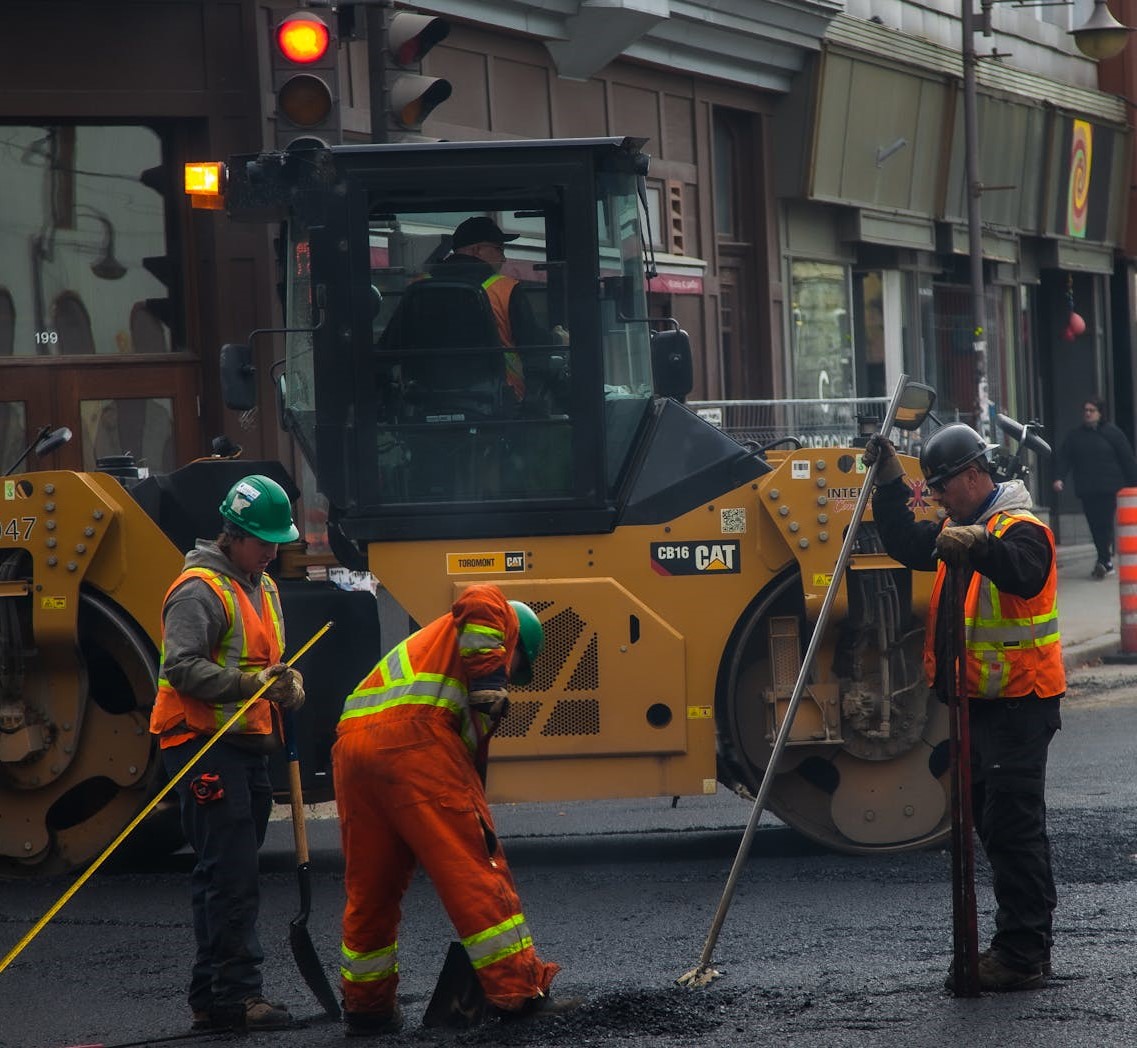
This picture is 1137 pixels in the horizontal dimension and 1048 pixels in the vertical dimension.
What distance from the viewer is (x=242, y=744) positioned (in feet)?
21.1

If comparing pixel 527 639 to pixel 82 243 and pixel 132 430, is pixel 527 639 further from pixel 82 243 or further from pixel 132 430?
pixel 82 243

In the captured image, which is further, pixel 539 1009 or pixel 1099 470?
pixel 1099 470

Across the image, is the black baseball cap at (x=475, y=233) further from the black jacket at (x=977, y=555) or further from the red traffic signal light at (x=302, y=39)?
the black jacket at (x=977, y=555)

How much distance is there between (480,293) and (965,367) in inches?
642

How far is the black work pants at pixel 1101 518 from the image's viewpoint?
2136cm

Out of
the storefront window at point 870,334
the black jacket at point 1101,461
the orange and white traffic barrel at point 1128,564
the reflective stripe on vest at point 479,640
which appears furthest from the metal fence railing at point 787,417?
the black jacket at point 1101,461

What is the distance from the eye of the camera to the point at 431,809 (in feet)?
19.2

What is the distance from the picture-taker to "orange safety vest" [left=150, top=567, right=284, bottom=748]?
6.42 meters

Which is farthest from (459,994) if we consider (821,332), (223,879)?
(821,332)

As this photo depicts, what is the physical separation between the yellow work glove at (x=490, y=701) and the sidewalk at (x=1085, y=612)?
9978 mm

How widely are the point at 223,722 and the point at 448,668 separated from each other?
0.87m

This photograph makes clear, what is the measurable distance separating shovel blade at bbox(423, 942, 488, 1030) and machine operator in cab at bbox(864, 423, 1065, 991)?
1.48m

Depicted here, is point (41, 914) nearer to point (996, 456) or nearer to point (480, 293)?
point (480, 293)

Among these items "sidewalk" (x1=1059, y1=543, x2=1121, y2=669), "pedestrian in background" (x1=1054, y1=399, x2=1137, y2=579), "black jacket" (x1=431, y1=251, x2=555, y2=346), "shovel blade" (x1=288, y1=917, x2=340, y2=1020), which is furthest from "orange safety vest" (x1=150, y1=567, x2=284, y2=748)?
"pedestrian in background" (x1=1054, y1=399, x2=1137, y2=579)
